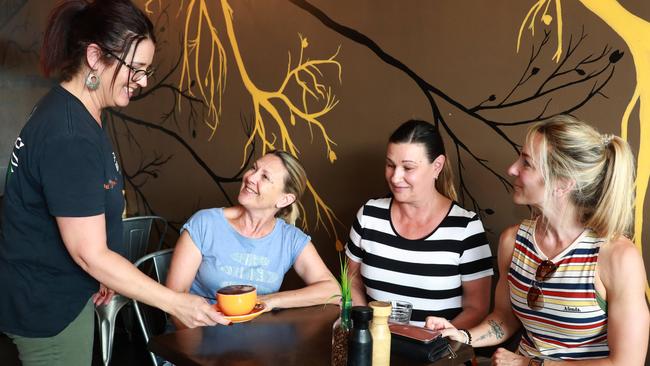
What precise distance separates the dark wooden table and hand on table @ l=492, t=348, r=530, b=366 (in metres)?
0.18

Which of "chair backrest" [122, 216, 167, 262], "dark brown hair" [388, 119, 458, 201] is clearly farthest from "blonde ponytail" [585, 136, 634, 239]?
"chair backrest" [122, 216, 167, 262]

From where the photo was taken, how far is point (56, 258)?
1421 millimetres

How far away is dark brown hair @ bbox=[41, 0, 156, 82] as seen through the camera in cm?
140

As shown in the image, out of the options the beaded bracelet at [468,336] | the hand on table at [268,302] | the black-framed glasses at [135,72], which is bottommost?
the hand on table at [268,302]

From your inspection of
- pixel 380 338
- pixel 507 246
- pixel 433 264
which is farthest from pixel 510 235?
pixel 380 338

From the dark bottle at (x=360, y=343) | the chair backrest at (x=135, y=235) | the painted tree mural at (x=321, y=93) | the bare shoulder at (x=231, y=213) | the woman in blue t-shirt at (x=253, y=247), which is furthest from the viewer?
the chair backrest at (x=135, y=235)

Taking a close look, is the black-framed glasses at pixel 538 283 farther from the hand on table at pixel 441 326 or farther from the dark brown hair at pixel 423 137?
the dark brown hair at pixel 423 137

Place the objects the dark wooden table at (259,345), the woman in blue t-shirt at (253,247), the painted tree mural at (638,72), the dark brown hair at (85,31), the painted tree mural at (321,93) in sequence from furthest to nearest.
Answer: the woman in blue t-shirt at (253,247), the painted tree mural at (321,93), the painted tree mural at (638,72), the dark brown hair at (85,31), the dark wooden table at (259,345)

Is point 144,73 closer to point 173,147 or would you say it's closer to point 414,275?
point 414,275

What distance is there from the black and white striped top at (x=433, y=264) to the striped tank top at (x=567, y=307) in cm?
29

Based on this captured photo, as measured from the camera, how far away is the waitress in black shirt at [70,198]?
4.38 ft

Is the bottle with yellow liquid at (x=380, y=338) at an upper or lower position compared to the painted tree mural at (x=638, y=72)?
lower

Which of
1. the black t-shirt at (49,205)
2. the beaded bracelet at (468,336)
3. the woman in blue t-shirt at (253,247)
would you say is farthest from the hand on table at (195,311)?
the beaded bracelet at (468,336)

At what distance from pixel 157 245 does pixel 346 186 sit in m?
1.52
